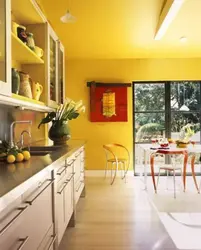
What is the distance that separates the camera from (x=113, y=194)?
452cm

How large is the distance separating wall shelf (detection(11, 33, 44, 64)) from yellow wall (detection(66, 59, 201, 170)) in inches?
113

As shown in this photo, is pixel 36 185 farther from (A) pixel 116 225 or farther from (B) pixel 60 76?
(B) pixel 60 76

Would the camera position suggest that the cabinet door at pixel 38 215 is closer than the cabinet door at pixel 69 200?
Yes

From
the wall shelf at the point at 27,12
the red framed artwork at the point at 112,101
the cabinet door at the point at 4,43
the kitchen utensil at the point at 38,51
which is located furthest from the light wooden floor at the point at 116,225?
the wall shelf at the point at 27,12

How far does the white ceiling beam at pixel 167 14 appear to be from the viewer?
138 inches

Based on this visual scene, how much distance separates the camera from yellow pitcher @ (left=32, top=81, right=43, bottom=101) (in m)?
2.98

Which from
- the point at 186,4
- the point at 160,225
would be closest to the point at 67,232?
the point at 160,225

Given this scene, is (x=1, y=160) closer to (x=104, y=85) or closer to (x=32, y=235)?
(x=32, y=235)

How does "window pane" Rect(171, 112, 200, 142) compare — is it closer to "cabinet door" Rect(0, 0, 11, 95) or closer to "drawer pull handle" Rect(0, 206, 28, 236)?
"cabinet door" Rect(0, 0, 11, 95)

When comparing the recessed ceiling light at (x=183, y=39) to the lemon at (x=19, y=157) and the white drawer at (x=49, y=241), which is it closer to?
the lemon at (x=19, y=157)

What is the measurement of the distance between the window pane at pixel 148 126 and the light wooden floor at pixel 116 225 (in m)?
1.71

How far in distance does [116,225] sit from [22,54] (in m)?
2.10

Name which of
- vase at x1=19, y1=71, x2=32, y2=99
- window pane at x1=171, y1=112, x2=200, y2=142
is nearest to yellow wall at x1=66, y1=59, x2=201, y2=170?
window pane at x1=171, y1=112, x2=200, y2=142

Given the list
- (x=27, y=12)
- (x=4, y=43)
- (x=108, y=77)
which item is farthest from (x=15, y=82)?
(x=108, y=77)
